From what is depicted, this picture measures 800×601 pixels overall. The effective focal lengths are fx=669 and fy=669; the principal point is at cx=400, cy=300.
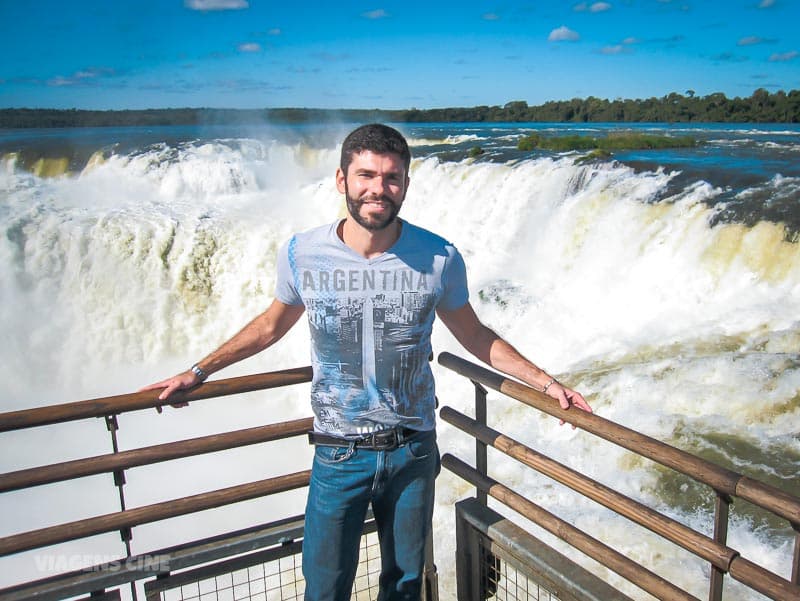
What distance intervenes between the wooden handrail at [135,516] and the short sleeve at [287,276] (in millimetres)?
642

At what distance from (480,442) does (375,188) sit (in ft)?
3.40

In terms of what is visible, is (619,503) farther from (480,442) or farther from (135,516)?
(135,516)

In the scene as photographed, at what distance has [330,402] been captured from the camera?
1.96 meters

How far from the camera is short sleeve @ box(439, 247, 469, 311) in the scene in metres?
1.95

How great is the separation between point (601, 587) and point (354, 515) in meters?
0.79

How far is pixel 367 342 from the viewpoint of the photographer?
190cm

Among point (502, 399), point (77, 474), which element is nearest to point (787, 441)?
point (502, 399)

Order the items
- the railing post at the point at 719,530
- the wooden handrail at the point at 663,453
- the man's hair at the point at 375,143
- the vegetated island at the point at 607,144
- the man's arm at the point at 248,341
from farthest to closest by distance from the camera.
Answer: the vegetated island at the point at 607,144
the man's arm at the point at 248,341
the man's hair at the point at 375,143
the railing post at the point at 719,530
the wooden handrail at the point at 663,453

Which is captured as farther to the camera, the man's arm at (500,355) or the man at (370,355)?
the man's arm at (500,355)

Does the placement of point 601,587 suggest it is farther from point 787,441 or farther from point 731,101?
point 731,101

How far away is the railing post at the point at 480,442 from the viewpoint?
2312 mm

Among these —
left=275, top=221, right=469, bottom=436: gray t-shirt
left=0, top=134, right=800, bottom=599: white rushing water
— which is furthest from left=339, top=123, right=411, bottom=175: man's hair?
left=0, top=134, right=800, bottom=599: white rushing water

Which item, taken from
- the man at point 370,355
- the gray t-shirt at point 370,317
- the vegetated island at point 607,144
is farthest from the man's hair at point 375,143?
the vegetated island at point 607,144

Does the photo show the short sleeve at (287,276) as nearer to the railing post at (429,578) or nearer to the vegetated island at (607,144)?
the railing post at (429,578)
